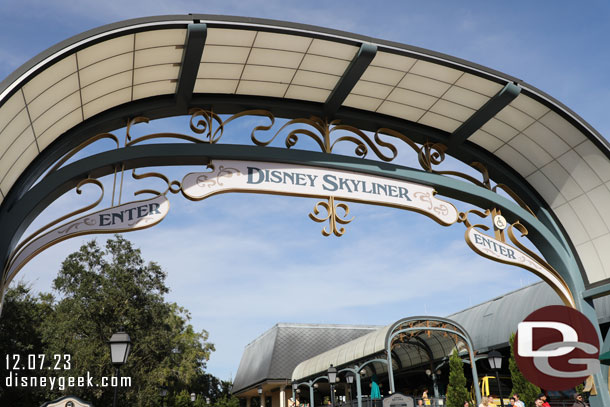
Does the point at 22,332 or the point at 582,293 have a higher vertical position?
the point at 22,332

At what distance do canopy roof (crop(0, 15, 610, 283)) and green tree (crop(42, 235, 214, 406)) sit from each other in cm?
1912

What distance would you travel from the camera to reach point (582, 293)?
912 cm

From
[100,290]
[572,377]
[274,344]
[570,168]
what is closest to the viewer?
[572,377]

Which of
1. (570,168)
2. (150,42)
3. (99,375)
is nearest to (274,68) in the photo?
(150,42)

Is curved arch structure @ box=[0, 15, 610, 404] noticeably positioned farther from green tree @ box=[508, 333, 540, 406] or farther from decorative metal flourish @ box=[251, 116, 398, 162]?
green tree @ box=[508, 333, 540, 406]

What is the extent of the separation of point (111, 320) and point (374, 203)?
66.5 ft

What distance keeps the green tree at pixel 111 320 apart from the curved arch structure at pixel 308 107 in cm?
1901

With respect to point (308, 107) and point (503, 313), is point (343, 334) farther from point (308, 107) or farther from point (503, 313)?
point (308, 107)

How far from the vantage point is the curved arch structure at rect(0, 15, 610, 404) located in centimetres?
626

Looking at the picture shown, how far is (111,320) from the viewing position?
24.9 m

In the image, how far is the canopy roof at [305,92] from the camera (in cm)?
620

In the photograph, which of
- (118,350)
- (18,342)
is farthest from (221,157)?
(18,342)

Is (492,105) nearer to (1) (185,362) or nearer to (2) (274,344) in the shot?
(2) (274,344)

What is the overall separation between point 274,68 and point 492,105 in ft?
10.9
